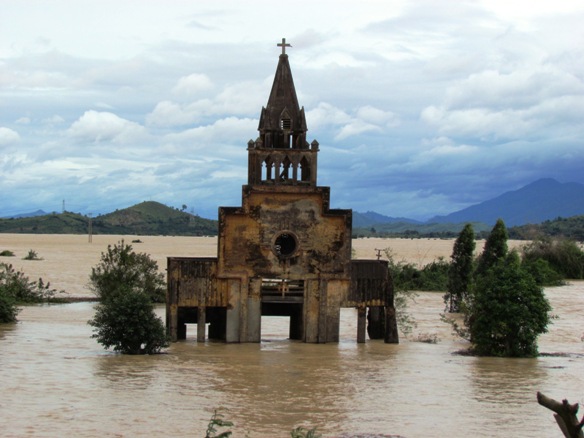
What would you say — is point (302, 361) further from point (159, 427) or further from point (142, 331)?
point (159, 427)

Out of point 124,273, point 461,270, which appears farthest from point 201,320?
point 461,270

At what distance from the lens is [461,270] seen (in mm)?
44656

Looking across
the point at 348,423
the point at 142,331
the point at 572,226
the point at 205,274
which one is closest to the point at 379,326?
the point at 205,274

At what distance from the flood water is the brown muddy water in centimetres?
3

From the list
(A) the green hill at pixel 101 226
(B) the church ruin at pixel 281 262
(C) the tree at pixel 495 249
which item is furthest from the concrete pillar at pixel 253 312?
(A) the green hill at pixel 101 226

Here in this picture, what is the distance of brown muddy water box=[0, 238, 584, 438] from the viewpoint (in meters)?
19.3

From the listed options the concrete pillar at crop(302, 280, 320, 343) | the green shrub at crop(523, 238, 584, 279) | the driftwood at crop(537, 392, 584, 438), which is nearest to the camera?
the driftwood at crop(537, 392, 584, 438)

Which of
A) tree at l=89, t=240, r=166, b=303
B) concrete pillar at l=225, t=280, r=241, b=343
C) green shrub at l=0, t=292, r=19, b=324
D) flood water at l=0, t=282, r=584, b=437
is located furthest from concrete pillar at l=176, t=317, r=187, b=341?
tree at l=89, t=240, r=166, b=303

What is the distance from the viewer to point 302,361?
27969mm

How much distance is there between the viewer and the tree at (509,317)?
99.1 feet

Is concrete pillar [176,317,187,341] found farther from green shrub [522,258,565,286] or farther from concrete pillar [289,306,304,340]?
green shrub [522,258,565,286]

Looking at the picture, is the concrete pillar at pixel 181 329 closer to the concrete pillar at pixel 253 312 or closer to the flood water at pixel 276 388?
the flood water at pixel 276 388

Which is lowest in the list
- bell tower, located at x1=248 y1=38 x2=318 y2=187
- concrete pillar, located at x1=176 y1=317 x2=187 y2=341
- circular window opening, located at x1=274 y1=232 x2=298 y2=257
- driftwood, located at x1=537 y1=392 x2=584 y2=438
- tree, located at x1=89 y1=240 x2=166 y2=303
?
concrete pillar, located at x1=176 y1=317 x2=187 y2=341

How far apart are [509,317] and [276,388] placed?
948 centimetres
